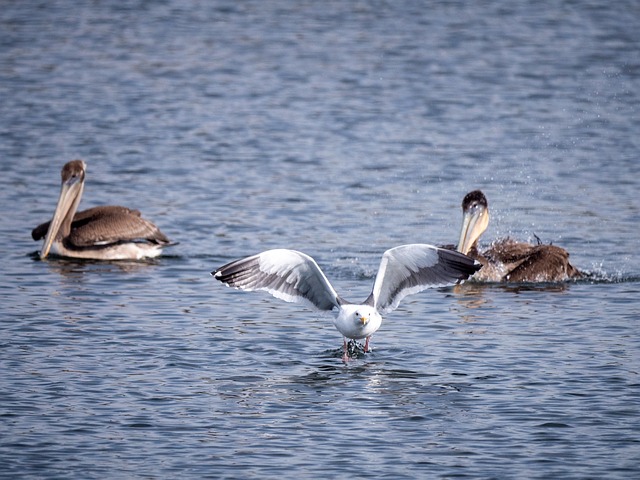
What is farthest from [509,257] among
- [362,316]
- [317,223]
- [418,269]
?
[362,316]

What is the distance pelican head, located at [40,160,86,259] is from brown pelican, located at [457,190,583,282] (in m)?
3.98

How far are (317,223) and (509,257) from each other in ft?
8.25

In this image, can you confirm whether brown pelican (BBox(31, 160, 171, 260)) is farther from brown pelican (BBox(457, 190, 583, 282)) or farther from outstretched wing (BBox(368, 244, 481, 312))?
outstretched wing (BBox(368, 244, 481, 312))

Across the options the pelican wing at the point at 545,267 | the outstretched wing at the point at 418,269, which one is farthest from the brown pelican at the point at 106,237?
the outstretched wing at the point at 418,269

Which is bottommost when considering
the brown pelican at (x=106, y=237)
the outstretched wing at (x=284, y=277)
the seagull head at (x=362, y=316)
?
the brown pelican at (x=106, y=237)

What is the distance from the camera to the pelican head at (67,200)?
13.3m

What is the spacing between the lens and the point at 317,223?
1412 cm

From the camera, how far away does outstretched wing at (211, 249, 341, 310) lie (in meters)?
9.57

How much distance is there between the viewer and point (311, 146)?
18172mm

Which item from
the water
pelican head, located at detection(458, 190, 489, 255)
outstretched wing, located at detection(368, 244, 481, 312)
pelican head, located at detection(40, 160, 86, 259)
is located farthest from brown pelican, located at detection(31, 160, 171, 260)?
outstretched wing, located at detection(368, 244, 481, 312)

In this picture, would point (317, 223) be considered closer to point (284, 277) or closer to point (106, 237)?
point (106, 237)

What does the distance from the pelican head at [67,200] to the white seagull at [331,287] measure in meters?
4.04

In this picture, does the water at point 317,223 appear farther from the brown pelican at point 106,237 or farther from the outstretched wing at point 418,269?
the outstretched wing at point 418,269

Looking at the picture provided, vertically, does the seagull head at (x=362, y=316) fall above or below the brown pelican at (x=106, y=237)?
above
